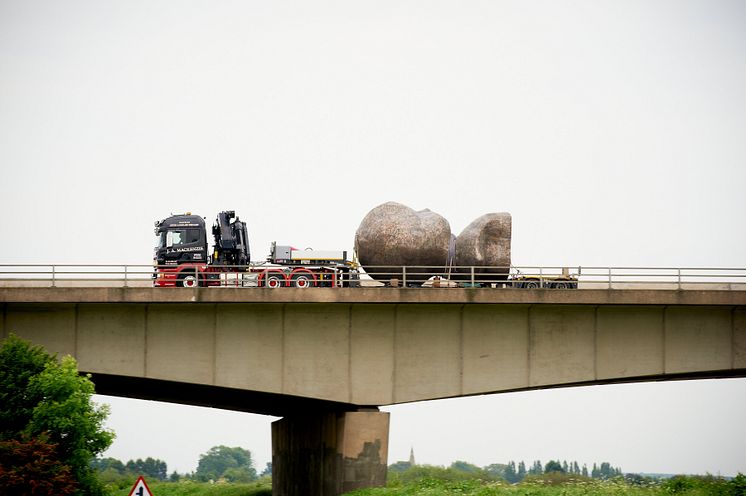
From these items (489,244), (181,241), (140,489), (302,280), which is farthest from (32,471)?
(489,244)

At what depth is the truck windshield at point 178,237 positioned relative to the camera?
43094 mm

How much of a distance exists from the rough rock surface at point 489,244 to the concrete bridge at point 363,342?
387cm

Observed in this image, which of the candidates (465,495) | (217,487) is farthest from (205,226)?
(217,487)

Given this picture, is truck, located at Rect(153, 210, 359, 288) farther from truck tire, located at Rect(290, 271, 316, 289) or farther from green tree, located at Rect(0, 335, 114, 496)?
green tree, located at Rect(0, 335, 114, 496)

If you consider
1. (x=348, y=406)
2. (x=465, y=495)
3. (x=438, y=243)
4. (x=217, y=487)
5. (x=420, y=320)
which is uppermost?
(x=438, y=243)

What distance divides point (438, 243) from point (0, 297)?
650 inches

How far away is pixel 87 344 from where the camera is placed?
1435 inches

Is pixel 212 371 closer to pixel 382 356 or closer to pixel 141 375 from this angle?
pixel 141 375

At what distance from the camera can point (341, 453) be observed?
121 feet

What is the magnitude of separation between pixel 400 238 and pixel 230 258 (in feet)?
24.9

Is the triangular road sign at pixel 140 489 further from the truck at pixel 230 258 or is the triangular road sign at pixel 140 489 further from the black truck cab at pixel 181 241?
the black truck cab at pixel 181 241

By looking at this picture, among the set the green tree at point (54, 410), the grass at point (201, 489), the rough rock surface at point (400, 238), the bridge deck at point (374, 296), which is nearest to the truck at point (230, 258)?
the rough rock surface at point (400, 238)

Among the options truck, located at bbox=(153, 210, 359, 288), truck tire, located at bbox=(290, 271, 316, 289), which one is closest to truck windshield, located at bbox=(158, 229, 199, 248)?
truck, located at bbox=(153, 210, 359, 288)

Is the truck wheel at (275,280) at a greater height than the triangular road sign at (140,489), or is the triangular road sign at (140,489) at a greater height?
the truck wheel at (275,280)
